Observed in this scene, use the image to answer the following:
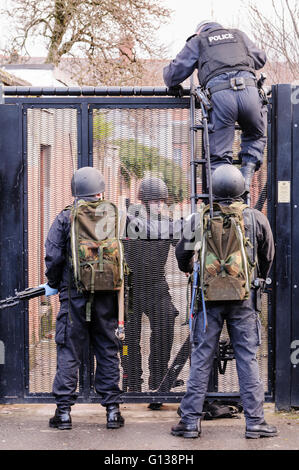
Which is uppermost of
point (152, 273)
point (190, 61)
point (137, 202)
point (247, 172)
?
point (190, 61)

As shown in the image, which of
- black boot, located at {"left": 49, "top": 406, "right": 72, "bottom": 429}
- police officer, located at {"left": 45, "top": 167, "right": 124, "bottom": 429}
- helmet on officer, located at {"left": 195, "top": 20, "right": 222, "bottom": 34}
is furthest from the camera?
helmet on officer, located at {"left": 195, "top": 20, "right": 222, "bottom": 34}

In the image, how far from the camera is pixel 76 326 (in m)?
5.29

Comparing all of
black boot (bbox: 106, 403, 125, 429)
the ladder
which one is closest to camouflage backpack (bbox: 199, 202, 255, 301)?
the ladder

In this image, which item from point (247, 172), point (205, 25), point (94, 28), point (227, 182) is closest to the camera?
point (227, 182)

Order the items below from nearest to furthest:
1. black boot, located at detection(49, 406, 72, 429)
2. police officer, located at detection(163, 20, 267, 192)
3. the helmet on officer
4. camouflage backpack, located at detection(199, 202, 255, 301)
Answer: camouflage backpack, located at detection(199, 202, 255, 301) < black boot, located at detection(49, 406, 72, 429) < police officer, located at detection(163, 20, 267, 192) < the helmet on officer

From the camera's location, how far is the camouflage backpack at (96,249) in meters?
5.05

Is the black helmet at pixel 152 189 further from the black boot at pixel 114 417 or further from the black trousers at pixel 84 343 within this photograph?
the black boot at pixel 114 417

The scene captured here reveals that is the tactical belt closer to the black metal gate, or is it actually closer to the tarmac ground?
the black metal gate

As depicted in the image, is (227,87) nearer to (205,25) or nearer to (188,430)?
(205,25)

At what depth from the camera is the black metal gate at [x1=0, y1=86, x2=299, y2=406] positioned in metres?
5.75

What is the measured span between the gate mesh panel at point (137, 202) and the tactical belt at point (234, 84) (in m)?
0.31

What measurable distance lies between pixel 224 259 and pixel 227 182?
58 centimetres

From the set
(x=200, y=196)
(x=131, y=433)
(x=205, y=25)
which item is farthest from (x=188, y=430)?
(x=205, y=25)

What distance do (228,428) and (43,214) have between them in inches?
92.0
